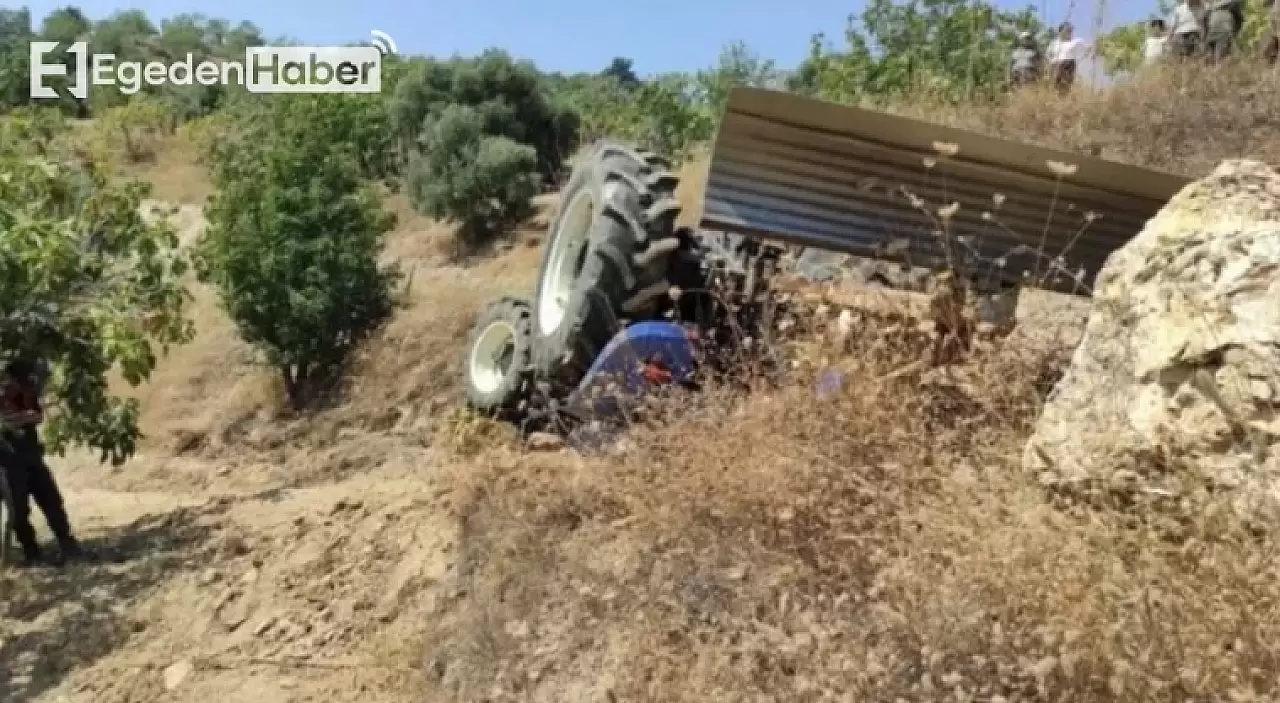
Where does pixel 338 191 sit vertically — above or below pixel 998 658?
above

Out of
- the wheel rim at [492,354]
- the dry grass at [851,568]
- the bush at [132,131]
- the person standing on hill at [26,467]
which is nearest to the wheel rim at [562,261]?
the wheel rim at [492,354]

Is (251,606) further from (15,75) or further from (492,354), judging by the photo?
(15,75)

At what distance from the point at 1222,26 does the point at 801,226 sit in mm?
5638

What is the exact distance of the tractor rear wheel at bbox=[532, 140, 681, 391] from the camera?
5148 mm

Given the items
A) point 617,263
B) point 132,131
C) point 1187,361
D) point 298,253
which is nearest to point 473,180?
point 298,253

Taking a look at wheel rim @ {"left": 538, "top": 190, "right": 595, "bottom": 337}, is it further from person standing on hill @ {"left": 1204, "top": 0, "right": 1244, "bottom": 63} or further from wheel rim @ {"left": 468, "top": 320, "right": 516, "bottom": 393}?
person standing on hill @ {"left": 1204, "top": 0, "right": 1244, "bottom": 63}

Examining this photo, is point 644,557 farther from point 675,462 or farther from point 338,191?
point 338,191

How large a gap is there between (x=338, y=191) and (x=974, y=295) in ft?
30.4

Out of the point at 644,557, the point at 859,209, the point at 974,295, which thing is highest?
the point at 859,209

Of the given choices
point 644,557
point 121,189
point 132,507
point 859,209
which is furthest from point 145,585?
point 859,209

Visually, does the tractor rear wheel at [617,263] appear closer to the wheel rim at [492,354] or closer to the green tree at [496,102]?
the wheel rim at [492,354]

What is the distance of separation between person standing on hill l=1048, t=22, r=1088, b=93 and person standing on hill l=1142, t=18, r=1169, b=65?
1.58 ft

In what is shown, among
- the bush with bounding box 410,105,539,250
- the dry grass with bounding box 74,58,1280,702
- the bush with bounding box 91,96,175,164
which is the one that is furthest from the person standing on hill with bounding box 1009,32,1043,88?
the bush with bounding box 91,96,175,164

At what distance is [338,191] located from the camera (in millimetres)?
12367
